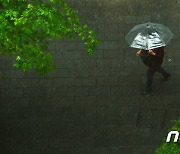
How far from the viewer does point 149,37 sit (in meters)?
11.2

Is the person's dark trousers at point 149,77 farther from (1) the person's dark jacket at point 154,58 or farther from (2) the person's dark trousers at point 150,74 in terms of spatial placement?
(1) the person's dark jacket at point 154,58

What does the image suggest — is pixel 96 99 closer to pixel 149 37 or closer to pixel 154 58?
pixel 154 58

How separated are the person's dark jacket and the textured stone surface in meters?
0.83

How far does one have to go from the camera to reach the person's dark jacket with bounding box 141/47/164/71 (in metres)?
11.4

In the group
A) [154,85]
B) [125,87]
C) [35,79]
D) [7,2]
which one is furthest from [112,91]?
[7,2]

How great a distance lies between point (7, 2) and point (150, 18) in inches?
237

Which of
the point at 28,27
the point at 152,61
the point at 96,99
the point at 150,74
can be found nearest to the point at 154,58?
the point at 152,61

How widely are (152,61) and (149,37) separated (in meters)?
0.69

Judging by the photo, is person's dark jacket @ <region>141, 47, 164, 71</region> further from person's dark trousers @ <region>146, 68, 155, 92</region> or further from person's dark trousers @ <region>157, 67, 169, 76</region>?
person's dark trousers @ <region>157, 67, 169, 76</region>

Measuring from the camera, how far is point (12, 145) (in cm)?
1159

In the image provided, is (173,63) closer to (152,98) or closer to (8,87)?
(152,98)

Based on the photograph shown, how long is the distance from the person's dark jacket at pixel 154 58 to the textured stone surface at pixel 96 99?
83cm

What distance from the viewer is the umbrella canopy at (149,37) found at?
438 inches

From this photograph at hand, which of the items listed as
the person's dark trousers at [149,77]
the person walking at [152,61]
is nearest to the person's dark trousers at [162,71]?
the person walking at [152,61]
